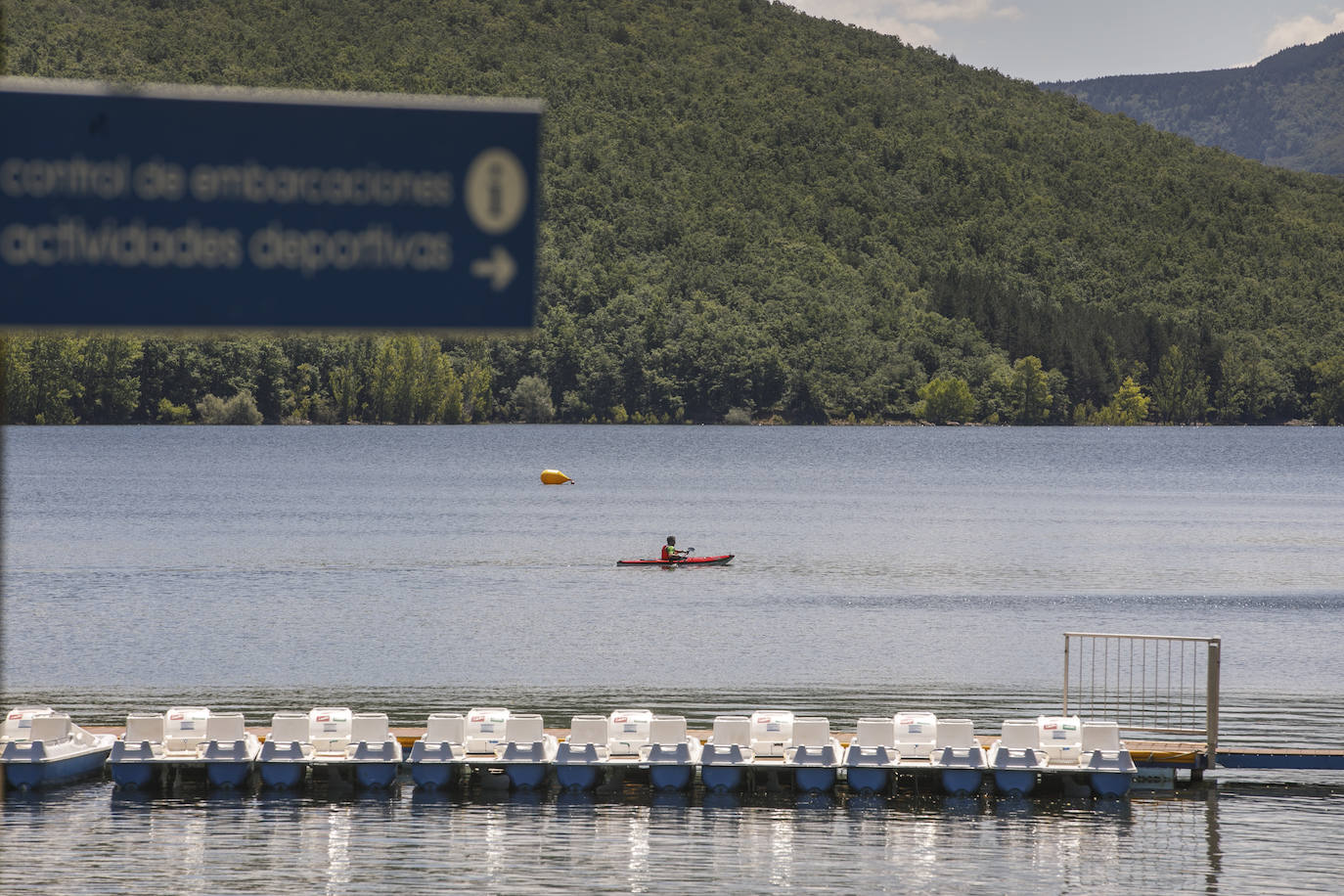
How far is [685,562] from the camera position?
248 feet

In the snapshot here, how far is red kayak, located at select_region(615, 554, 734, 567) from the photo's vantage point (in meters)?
75.1

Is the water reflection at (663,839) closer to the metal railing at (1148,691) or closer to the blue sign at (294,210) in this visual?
the metal railing at (1148,691)

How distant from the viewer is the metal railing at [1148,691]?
31.5 meters

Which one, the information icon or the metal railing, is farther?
the metal railing

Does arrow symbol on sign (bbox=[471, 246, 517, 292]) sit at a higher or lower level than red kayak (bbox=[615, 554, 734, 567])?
higher

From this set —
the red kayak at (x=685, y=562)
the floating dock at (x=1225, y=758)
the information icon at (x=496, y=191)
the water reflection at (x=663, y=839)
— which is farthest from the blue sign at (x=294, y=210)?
the red kayak at (x=685, y=562)

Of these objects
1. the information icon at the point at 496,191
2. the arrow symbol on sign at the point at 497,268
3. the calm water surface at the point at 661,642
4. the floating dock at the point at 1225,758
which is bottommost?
the calm water surface at the point at 661,642

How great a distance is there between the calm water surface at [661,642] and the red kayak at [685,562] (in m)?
1.07

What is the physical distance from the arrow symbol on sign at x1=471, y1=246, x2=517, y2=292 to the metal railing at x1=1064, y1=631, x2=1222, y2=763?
26425 millimetres

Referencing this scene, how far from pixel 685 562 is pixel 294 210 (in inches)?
2764

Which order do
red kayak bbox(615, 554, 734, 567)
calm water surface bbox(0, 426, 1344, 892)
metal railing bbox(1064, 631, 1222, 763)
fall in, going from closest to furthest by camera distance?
1. calm water surface bbox(0, 426, 1344, 892)
2. metal railing bbox(1064, 631, 1222, 763)
3. red kayak bbox(615, 554, 734, 567)

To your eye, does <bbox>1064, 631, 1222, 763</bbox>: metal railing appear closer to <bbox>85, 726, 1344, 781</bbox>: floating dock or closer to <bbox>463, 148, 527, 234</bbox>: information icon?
<bbox>85, 726, 1344, 781</bbox>: floating dock

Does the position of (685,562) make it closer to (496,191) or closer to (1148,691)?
(1148,691)

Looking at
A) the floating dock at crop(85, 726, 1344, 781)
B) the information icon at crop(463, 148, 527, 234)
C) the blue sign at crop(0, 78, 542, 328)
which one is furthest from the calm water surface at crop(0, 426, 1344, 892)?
the information icon at crop(463, 148, 527, 234)
